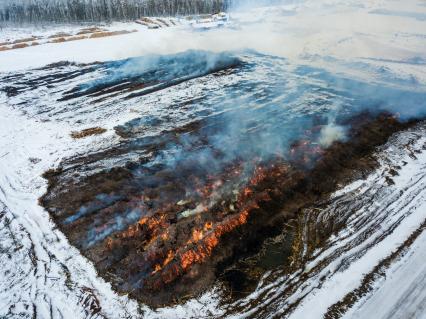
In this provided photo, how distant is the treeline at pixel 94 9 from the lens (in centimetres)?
3962

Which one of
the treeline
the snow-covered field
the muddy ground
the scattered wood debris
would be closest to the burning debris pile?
the muddy ground

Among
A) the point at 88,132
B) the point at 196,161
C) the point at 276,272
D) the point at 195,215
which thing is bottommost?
the point at 276,272

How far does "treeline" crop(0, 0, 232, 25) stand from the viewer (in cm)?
3962

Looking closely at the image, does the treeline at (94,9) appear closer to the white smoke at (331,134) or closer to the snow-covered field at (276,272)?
the snow-covered field at (276,272)

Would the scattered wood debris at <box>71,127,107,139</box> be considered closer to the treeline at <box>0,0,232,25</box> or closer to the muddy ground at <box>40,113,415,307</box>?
the muddy ground at <box>40,113,415,307</box>

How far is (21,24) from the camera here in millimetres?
36594

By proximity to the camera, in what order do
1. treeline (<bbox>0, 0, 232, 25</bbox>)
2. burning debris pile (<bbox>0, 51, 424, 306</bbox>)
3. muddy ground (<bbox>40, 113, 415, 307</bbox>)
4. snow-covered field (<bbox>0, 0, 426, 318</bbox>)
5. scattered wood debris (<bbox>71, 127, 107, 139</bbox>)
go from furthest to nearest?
treeline (<bbox>0, 0, 232, 25</bbox>) < scattered wood debris (<bbox>71, 127, 107, 139</bbox>) < burning debris pile (<bbox>0, 51, 424, 306</bbox>) < muddy ground (<bbox>40, 113, 415, 307</bbox>) < snow-covered field (<bbox>0, 0, 426, 318</bbox>)

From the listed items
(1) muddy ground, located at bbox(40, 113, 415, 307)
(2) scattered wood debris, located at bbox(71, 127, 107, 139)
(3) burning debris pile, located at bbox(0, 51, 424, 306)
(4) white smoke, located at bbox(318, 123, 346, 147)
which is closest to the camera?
(1) muddy ground, located at bbox(40, 113, 415, 307)

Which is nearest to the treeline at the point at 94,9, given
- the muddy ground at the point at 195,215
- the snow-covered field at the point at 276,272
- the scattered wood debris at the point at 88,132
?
the snow-covered field at the point at 276,272

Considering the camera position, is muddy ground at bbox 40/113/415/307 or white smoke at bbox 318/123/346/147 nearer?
muddy ground at bbox 40/113/415/307

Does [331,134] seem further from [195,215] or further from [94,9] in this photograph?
[94,9]

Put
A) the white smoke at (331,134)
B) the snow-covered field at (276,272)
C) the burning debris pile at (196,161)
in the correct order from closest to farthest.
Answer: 1. the snow-covered field at (276,272)
2. the burning debris pile at (196,161)
3. the white smoke at (331,134)

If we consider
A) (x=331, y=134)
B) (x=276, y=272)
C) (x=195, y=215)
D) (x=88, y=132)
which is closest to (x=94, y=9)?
(x=88, y=132)

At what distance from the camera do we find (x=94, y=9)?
41.6 meters
